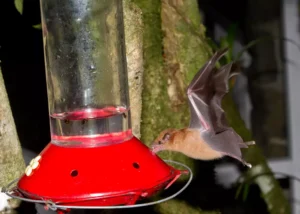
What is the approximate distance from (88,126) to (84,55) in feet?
1.14

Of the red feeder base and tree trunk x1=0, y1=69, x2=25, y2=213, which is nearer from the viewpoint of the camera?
the red feeder base

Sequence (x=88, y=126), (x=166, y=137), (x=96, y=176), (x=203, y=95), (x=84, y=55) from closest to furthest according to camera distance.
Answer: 1. (x=96, y=176)
2. (x=88, y=126)
3. (x=84, y=55)
4. (x=203, y=95)
5. (x=166, y=137)

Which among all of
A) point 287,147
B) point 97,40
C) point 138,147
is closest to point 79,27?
point 97,40

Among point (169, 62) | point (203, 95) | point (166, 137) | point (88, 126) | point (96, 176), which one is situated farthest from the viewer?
point (169, 62)

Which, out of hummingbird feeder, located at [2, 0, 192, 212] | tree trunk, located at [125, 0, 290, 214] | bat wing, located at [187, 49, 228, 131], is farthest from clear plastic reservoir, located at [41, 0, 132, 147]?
tree trunk, located at [125, 0, 290, 214]

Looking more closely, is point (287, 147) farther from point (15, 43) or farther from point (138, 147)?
point (138, 147)

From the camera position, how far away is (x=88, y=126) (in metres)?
1.74

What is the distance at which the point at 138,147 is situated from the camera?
67.7 inches

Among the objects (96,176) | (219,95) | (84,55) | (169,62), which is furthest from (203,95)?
(96,176)

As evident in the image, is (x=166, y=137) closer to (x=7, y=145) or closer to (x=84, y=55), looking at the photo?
(x=84, y=55)

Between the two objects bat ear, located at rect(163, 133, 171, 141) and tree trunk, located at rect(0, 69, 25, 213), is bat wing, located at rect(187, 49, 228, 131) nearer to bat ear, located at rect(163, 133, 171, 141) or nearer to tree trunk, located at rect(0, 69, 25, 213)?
bat ear, located at rect(163, 133, 171, 141)

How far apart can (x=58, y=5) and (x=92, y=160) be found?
0.62m

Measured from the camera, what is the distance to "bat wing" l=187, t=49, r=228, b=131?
1997 mm

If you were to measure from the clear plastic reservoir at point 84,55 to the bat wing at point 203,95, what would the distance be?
232 millimetres
